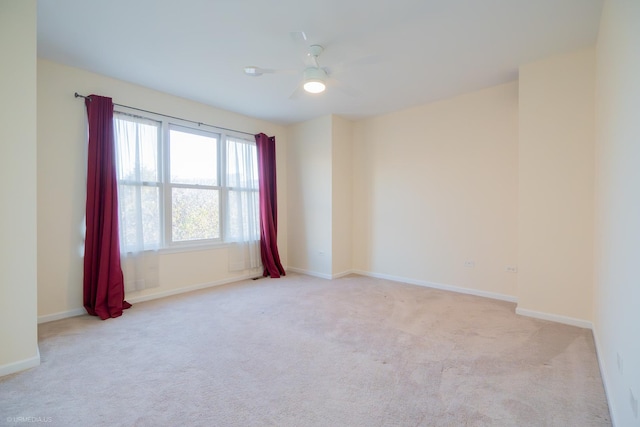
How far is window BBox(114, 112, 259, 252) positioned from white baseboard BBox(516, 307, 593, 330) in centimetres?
393

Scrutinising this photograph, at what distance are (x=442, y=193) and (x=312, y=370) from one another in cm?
324

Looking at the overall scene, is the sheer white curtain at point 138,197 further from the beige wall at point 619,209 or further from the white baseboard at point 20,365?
the beige wall at point 619,209

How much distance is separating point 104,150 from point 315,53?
2682mm

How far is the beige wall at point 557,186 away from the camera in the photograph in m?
2.89

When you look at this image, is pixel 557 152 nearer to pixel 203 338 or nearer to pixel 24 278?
pixel 203 338

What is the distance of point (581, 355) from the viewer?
7.73ft

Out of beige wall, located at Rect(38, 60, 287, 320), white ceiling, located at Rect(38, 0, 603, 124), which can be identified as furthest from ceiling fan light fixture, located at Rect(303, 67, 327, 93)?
beige wall, located at Rect(38, 60, 287, 320)

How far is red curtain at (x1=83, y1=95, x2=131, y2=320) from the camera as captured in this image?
3.29 m

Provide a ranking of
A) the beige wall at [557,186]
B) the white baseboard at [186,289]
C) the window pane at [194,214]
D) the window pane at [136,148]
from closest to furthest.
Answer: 1. the beige wall at [557,186]
2. the window pane at [136,148]
3. the white baseboard at [186,289]
4. the window pane at [194,214]

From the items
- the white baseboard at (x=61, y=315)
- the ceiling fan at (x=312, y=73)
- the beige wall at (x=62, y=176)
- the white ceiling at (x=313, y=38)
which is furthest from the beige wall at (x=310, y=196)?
the white baseboard at (x=61, y=315)

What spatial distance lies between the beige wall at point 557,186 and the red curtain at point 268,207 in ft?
11.9

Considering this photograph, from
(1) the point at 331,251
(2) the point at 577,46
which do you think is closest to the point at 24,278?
(1) the point at 331,251

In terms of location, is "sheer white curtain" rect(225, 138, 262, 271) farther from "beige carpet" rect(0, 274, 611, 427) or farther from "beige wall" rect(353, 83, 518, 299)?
"beige wall" rect(353, 83, 518, 299)

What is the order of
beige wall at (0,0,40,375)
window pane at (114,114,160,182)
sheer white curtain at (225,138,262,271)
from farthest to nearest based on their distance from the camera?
sheer white curtain at (225,138,262,271), window pane at (114,114,160,182), beige wall at (0,0,40,375)
